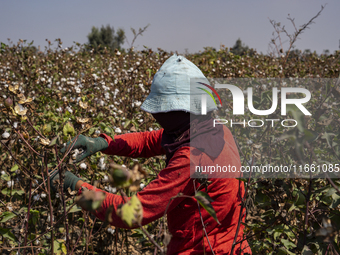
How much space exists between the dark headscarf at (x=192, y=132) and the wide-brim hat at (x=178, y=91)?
0.05 metres

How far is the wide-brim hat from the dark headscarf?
0.15 feet

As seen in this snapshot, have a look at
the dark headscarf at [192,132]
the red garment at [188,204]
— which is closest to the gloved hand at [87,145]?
the red garment at [188,204]

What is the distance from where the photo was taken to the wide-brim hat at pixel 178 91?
4.58 ft

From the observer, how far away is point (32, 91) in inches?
145

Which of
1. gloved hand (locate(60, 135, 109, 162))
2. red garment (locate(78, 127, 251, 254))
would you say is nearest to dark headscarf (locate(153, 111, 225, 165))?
red garment (locate(78, 127, 251, 254))

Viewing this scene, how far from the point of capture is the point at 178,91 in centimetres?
142

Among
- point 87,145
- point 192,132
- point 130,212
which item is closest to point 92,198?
point 130,212

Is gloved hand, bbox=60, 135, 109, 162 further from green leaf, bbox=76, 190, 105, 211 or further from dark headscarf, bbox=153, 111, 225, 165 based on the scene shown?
green leaf, bbox=76, 190, 105, 211

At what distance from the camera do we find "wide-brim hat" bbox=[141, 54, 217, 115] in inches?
55.0

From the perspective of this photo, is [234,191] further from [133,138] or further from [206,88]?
[133,138]

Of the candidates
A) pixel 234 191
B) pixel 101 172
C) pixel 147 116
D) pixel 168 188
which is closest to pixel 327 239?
pixel 168 188

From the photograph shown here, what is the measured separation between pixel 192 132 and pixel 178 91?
0.65 ft

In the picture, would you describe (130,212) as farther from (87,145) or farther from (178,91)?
(87,145)

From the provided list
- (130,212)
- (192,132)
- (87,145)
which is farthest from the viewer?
(87,145)
